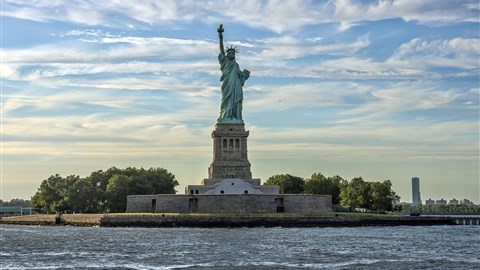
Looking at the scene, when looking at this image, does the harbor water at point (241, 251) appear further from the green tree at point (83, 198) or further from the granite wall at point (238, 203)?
the green tree at point (83, 198)

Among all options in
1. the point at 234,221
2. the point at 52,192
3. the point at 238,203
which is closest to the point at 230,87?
the point at 238,203

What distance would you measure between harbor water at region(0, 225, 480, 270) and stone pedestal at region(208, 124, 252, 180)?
3364 cm

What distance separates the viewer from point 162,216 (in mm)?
103125

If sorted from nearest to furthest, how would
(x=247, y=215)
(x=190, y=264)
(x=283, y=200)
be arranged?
(x=190, y=264) → (x=247, y=215) → (x=283, y=200)

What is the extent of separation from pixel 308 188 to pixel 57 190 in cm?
4592

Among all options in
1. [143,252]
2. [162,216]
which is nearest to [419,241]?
[143,252]

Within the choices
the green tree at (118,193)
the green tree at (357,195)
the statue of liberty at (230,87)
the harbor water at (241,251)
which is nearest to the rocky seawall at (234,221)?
the harbor water at (241,251)

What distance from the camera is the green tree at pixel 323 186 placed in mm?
145000

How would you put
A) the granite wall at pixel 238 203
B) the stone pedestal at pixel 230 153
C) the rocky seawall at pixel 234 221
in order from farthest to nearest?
the stone pedestal at pixel 230 153
the granite wall at pixel 238 203
the rocky seawall at pixel 234 221

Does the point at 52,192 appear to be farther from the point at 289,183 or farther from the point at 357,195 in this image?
the point at 357,195

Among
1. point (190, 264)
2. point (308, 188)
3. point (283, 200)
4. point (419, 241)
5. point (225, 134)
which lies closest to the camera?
point (190, 264)

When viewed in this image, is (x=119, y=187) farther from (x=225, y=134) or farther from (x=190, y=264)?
(x=190, y=264)

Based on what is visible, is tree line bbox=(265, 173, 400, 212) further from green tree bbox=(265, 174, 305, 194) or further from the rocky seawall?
the rocky seawall

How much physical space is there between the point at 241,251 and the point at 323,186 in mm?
85794
